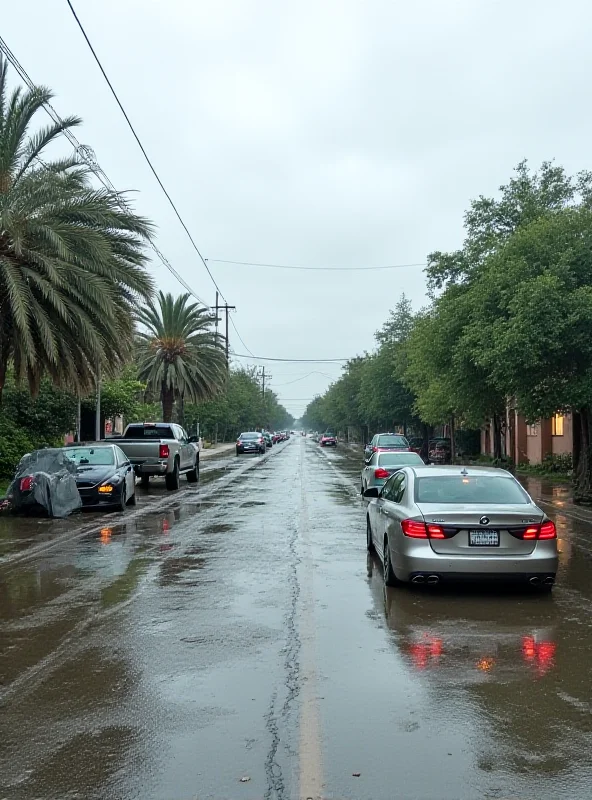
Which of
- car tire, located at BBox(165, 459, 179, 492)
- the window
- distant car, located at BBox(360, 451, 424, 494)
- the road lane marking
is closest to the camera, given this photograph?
the road lane marking

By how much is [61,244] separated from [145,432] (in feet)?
32.4

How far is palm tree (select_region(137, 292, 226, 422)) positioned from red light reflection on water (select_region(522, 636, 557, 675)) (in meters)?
35.8

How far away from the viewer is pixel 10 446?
22938 mm

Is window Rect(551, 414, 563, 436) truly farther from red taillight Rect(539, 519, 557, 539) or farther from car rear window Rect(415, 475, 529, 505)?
red taillight Rect(539, 519, 557, 539)

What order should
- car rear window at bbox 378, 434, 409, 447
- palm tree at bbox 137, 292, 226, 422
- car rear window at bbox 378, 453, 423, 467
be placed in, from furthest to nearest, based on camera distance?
palm tree at bbox 137, 292, 226, 422 → car rear window at bbox 378, 434, 409, 447 → car rear window at bbox 378, 453, 423, 467

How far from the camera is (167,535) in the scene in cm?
1410

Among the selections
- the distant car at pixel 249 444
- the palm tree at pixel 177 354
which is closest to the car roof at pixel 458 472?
the palm tree at pixel 177 354

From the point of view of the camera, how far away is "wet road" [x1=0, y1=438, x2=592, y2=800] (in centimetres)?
438

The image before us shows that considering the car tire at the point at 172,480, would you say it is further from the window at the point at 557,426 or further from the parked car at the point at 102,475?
the window at the point at 557,426

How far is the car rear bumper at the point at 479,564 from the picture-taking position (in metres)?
8.41

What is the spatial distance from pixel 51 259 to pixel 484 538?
1245cm

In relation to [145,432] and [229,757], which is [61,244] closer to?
[145,432]

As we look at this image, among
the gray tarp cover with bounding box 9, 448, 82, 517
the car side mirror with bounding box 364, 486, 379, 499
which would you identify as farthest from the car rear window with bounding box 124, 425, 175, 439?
the car side mirror with bounding box 364, 486, 379, 499

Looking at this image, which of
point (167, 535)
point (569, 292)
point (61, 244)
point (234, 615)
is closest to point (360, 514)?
point (167, 535)
